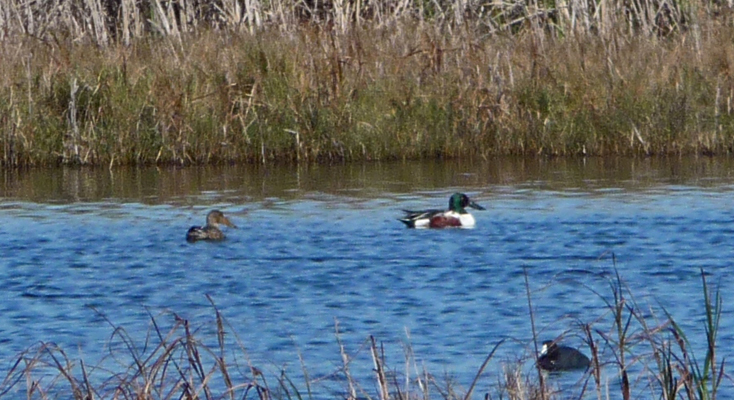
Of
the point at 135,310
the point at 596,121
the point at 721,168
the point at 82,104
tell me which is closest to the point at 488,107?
the point at 596,121

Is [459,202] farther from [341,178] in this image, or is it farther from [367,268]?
[341,178]

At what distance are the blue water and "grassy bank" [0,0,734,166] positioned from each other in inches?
42.5

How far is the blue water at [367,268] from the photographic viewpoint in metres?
6.23

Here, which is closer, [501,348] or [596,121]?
[501,348]

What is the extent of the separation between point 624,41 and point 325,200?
4.33m

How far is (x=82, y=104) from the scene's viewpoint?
12836 millimetres

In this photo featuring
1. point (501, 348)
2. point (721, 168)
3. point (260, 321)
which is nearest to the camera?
point (501, 348)

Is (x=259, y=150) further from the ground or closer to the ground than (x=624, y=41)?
closer to the ground

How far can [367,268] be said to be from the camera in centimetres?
832

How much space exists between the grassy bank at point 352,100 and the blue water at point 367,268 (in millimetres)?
1080

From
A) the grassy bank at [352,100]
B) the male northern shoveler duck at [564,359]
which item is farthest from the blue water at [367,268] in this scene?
the grassy bank at [352,100]

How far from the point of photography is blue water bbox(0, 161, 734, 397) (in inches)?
245

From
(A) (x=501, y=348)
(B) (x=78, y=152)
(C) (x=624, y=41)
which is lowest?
(A) (x=501, y=348)

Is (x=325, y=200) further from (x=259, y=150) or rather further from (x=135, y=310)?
(x=135, y=310)
